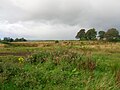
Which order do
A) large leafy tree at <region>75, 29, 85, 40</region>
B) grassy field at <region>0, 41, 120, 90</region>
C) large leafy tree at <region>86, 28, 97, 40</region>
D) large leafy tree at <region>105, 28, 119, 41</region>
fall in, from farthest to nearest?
1. large leafy tree at <region>75, 29, 85, 40</region>
2. large leafy tree at <region>105, 28, 119, 41</region>
3. large leafy tree at <region>86, 28, 97, 40</region>
4. grassy field at <region>0, 41, 120, 90</region>

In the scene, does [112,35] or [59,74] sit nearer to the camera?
[59,74]

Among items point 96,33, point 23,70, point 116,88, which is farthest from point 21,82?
point 96,33

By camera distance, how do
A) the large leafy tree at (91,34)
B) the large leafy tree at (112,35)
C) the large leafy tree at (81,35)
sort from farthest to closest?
the large leafy tree at (81,35) < the large leafy tree at (112,35) < the large leafy tree at (91,34)

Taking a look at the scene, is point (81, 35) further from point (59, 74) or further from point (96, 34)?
point (59, 74)

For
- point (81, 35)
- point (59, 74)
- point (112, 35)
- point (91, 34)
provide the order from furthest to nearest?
point (81, 35) < point (112, 35) < point (91, 34) < point (59, 74)

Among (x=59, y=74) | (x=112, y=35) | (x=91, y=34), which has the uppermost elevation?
(x=91, y=34)

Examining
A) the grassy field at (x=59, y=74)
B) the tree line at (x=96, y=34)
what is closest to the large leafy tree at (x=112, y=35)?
the tree line at (x=96, y=34)

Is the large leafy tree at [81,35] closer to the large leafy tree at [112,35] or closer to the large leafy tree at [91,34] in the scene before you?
the large leafy tree at [91,34]

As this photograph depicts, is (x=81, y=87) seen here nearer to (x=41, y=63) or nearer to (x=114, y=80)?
(x=114, y=80)

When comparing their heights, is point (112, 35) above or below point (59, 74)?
above

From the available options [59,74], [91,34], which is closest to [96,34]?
[91,34]

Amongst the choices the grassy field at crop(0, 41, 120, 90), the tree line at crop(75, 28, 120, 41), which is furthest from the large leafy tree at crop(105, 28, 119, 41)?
the grassy field at crop(0, 41, 120, 90)

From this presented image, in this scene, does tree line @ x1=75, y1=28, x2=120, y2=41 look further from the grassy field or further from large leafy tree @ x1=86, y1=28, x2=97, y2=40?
the grassy field

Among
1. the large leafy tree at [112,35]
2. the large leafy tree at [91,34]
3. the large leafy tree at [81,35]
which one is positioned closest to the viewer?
the large leafy tree at [91,34]
